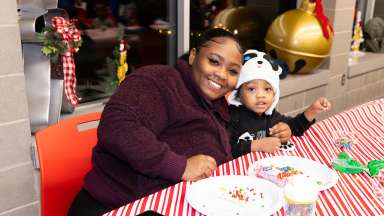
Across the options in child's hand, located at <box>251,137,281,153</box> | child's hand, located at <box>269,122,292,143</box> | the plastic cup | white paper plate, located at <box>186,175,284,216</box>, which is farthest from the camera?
child's hand, located at <box>269,122,292,143</box>

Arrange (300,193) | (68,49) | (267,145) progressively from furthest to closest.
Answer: (68,49), (267,145), (300,193)

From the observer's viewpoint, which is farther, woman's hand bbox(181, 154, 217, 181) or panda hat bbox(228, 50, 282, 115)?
panda hat bbox(228, 50, 282, 115)

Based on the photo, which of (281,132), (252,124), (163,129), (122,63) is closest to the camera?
(163,129)

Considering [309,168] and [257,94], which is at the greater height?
[257,94]

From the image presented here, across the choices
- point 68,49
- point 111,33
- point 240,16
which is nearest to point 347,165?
point 68,49

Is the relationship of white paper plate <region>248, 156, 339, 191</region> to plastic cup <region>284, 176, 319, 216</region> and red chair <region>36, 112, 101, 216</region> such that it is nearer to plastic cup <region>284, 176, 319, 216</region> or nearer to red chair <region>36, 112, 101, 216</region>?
plastic cup <region>284, 176, 319, 216</region>

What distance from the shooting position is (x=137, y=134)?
1.07m

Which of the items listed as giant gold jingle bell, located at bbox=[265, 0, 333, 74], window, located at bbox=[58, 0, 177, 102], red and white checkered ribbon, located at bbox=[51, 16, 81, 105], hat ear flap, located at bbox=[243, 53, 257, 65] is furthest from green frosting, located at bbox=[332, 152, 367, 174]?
giant gold jingle bell, located at bbox=[265, 0, 333, 74]

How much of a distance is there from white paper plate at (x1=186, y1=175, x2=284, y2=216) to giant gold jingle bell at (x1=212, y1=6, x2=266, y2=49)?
166cm

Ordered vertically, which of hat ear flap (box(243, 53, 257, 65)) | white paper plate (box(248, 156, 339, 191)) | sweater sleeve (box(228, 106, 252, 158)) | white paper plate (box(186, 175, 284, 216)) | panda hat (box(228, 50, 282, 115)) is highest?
hat ear flap (box(243, 53, 257, 65))

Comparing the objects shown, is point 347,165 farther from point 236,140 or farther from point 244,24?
point 244,24

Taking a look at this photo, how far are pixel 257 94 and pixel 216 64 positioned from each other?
30cm

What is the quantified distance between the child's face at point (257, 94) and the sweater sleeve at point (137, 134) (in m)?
0.49

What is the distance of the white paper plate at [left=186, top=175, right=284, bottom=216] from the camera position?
917 mm
